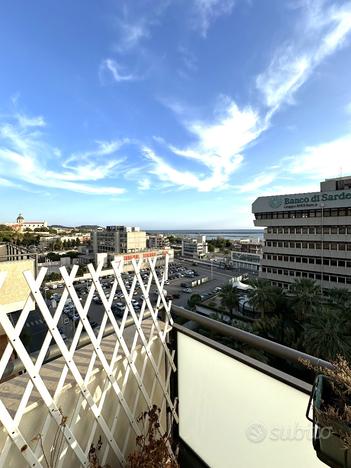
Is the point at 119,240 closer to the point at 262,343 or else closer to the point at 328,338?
the point at 328,338

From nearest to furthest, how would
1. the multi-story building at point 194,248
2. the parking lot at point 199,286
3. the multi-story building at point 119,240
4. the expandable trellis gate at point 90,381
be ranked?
the expandable trellis gate at point 90,381 → the parking lot at point 199,286 → the multi-story building at point 119,240 → the multi-story building at point 194,248

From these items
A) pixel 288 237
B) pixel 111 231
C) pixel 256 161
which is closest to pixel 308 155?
pixel 256 161

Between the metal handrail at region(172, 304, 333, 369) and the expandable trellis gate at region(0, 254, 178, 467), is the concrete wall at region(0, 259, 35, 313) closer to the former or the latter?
the expandable trellis gate at region(0, 254, 178, 467)

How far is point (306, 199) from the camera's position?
71.6ft

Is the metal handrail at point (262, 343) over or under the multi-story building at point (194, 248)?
over

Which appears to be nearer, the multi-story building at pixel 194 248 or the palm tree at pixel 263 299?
the palm tree at pixel 263 299

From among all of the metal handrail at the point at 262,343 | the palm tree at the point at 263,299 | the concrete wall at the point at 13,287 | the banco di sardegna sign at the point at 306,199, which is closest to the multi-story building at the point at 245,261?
the banco di sardegna sign at the point at 306,199

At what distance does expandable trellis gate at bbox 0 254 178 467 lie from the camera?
117cm

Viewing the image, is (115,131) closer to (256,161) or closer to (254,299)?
(256,161)

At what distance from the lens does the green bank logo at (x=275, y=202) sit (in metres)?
23.5

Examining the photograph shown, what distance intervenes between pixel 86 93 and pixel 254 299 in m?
13.8

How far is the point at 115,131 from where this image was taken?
41.3 ft
